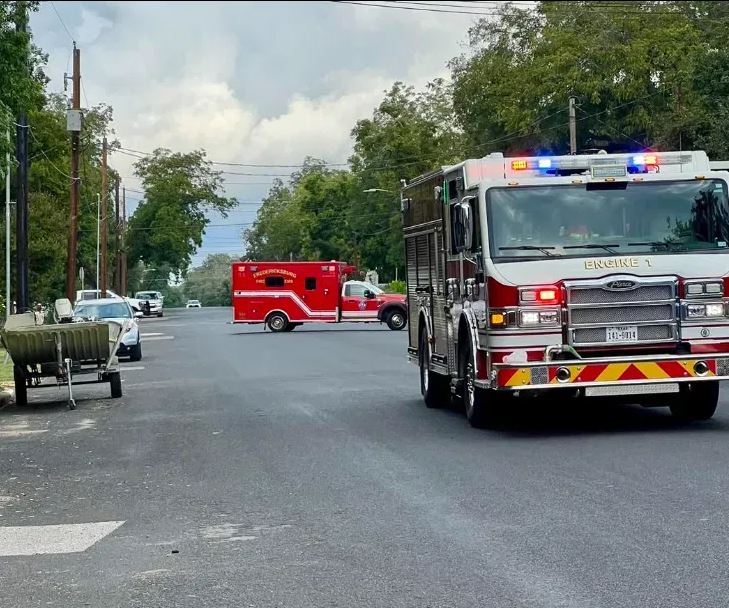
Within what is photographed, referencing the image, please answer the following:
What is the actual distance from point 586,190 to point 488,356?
202 cm

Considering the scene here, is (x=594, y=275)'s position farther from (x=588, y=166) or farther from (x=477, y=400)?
(x=477, y=400)

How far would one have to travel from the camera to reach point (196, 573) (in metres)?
7.55

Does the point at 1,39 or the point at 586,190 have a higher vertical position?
the point at 1,39

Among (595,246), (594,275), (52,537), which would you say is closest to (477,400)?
(594,275)

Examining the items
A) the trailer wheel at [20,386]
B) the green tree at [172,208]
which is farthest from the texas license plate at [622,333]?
the green tree at [172,208]

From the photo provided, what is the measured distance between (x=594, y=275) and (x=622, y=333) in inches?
25.7

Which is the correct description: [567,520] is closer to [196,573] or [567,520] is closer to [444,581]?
[444,581]

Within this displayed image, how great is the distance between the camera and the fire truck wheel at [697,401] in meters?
14.6

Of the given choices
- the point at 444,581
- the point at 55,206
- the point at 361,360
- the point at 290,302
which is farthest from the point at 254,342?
the point at 444,581

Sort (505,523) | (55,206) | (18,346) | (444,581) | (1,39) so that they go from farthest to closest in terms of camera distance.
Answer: (55,206) < (1,39) < (18,346) < (505,523) < (444,581)

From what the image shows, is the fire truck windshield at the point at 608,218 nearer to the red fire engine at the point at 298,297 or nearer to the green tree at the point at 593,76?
the green tree at the point at 593,76

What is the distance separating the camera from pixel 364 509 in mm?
9562

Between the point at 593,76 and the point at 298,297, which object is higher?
the point at 593,76

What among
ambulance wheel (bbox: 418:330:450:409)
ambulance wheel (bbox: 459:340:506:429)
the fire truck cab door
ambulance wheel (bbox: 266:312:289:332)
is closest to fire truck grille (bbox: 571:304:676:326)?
ambulance wheel (bbox: 459:340:506:429)
